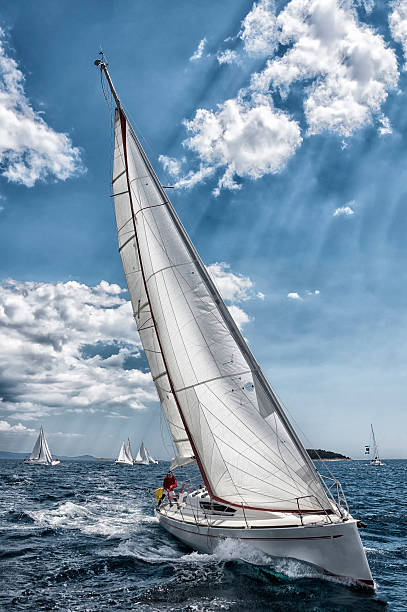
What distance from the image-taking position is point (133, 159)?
594 inches

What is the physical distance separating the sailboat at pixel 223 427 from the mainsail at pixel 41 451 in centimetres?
8671

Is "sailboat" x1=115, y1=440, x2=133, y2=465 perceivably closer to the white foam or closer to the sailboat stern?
the white foam

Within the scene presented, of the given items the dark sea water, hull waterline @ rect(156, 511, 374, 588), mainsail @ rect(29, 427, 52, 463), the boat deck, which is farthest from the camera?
mainsail @ rect(29, 427, 52, 463)

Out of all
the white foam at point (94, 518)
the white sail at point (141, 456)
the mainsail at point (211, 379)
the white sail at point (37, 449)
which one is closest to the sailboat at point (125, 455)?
the white sail at point (141, 456)

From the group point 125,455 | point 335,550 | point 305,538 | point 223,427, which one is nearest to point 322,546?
point 335,550

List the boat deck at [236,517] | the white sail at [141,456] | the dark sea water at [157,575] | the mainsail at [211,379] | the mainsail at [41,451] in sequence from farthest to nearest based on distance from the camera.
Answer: the white sail at [141,456] → the mainsail at [41,451] → the mainsail at [211,379] → the boat deck at [236,517] → the dark sea water at [157,575]

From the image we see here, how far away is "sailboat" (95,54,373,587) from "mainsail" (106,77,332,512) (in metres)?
0.03

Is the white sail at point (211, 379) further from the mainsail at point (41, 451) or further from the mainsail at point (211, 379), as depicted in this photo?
the mainsail at point (41, 451)

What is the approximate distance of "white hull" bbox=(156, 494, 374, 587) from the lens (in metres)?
9.19

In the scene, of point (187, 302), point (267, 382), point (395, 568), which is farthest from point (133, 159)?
point (395, 568)

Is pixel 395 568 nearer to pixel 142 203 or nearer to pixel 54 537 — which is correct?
pixel 54 537

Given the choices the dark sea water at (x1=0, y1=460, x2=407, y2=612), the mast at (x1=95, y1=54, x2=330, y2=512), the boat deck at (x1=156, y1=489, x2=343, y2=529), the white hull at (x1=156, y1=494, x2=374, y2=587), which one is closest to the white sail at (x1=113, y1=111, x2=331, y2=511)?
the mast at (x1=95, y1=54, x2=330, y2=512)

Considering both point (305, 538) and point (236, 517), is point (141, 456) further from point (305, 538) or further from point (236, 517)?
point (305, 538)

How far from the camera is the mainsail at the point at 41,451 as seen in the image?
92094 mm
